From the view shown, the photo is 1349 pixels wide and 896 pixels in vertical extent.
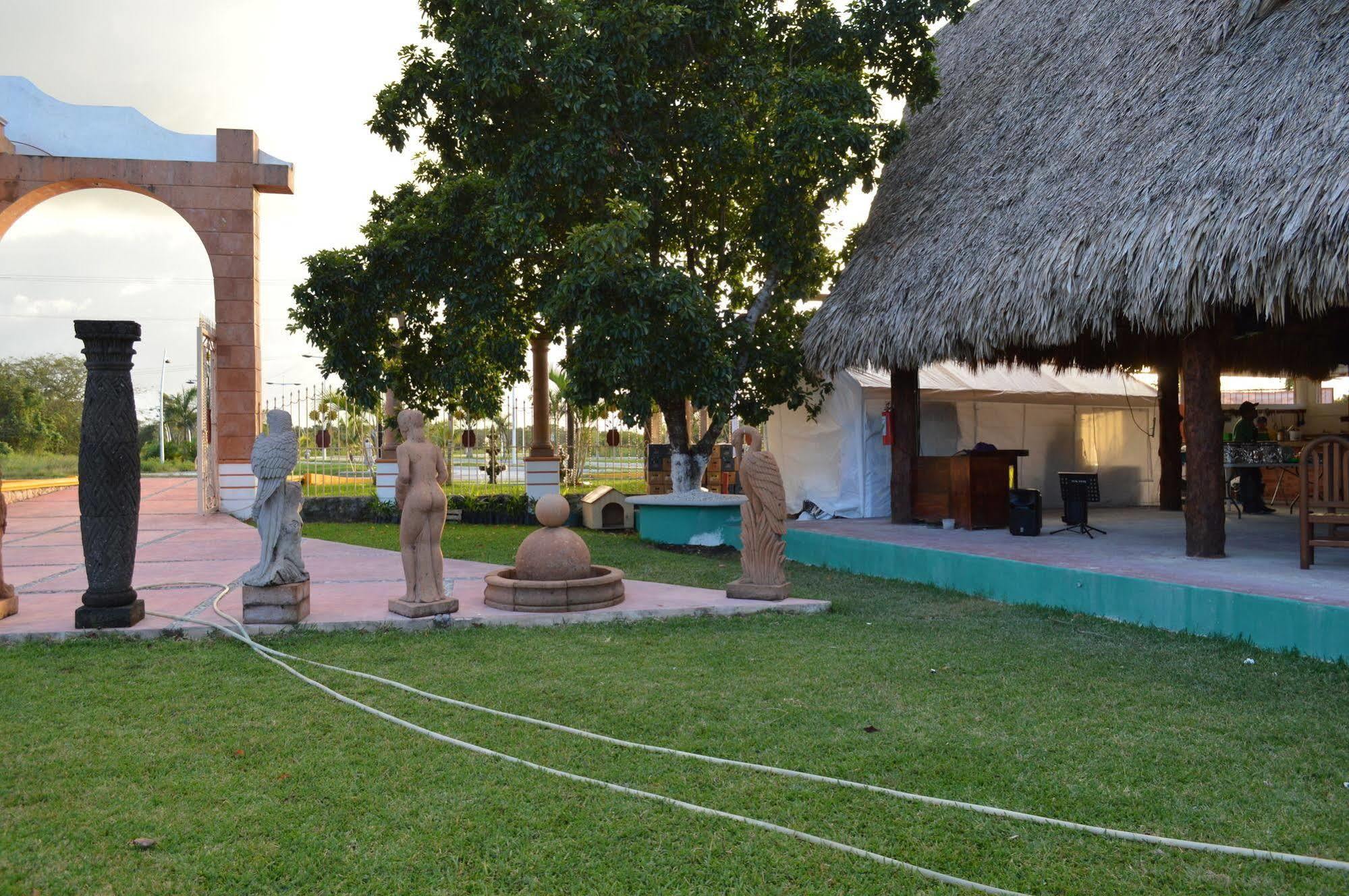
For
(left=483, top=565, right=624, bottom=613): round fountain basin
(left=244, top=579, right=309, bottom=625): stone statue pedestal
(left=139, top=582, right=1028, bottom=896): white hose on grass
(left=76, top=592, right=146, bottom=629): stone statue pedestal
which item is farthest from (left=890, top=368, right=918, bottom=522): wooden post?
(left=76, top=592, right=146, bottom=629): stone statue pedestal

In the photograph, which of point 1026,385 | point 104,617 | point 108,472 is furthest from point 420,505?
point 1026,385

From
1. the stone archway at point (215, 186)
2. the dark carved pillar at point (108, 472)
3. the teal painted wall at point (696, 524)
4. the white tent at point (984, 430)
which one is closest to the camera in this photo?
the dark carved pillar at point (108, 472)

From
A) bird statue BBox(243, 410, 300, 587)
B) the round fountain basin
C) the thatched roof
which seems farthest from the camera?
the round fountain basin

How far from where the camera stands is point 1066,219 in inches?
316

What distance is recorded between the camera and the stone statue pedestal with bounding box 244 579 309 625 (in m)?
6.14

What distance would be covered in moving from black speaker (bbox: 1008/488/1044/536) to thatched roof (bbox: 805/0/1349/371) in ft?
5.23

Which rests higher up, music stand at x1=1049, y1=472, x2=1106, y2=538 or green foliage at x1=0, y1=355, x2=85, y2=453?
green foliage at x1=0, y1=355, x2=85, y2=453

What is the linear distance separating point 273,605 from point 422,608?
3.11 feet

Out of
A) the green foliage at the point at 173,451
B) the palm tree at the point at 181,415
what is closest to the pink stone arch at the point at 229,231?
the green foliage at the point at 173,451

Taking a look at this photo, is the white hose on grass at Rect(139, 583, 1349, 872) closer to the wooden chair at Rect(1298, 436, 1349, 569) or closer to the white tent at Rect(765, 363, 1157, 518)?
the wooden chair at Rect(1298, 436, 1349, 569)

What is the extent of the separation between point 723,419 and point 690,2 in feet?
14.8

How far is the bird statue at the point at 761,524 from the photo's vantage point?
23.0ft

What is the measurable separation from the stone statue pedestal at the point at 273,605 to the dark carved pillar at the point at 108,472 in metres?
0.73

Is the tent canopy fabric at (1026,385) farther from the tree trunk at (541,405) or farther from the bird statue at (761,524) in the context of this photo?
the bird statue at (761,524)
